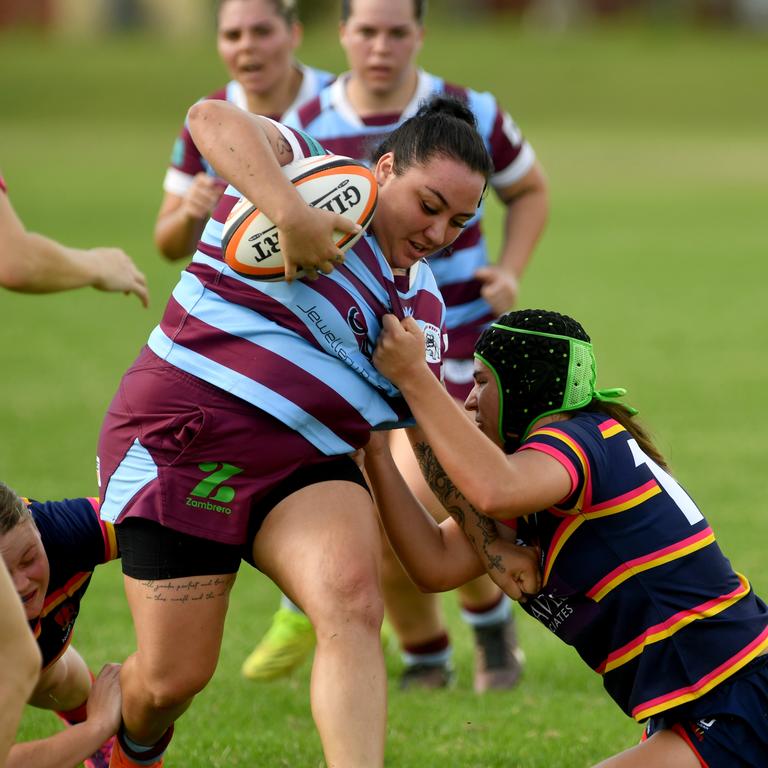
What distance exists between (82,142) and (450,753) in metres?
31.4

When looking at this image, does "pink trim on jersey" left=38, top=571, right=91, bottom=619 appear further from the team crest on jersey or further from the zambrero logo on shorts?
the team crest on jersey

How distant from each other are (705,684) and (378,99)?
3.18 metres

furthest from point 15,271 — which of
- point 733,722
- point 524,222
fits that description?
point 524,222

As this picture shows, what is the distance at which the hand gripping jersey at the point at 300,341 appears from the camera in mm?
3643

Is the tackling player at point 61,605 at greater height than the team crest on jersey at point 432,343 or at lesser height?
lesser

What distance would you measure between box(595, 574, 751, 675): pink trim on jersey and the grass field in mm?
1006

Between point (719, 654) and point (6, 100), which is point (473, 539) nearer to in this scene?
point (719, 654)

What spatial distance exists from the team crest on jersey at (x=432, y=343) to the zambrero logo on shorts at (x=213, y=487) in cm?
62

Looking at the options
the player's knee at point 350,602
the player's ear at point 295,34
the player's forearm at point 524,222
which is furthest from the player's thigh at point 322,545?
the player's ear at point 295,34

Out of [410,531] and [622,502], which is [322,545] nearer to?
[410,531]

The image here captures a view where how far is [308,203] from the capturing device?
3.57 meters

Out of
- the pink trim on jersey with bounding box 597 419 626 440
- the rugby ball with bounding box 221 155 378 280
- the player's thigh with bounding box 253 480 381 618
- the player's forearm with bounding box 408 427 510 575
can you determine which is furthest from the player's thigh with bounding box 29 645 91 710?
the pink trim on jersey with bounding box 597 419 626 440

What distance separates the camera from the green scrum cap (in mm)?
3623

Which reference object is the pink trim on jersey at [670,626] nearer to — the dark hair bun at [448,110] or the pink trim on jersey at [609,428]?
the pink trim on jersey at [609,428]
